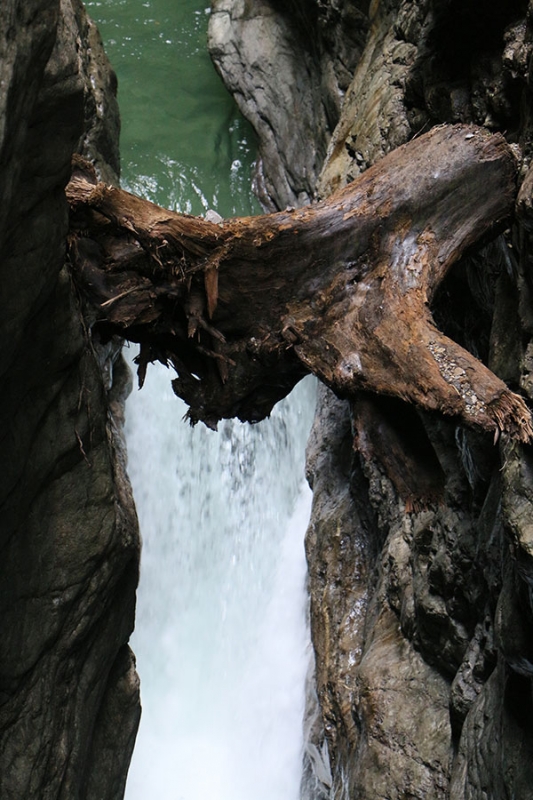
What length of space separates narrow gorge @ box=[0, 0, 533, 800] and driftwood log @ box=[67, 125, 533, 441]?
3.9 inches

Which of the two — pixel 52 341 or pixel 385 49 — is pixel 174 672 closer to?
pixel 52 341

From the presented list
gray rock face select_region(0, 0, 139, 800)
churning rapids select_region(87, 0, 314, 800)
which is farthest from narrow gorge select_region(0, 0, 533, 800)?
churning rapids select_region(87, 0, 314, 800)

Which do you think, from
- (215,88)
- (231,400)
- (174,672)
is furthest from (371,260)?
(215,88)

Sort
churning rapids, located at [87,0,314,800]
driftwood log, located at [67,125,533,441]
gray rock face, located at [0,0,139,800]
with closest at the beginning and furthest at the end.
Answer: gray rock face, located at [0,0,139,800] < driftwood log, located at [67,125,533,441] < churning rapids, located at [87,0,314,800]

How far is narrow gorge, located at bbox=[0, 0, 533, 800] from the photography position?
2842 mm

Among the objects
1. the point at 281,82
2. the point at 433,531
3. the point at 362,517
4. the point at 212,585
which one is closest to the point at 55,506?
the point at 433,531

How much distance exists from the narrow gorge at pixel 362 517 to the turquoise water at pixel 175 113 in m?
3.88

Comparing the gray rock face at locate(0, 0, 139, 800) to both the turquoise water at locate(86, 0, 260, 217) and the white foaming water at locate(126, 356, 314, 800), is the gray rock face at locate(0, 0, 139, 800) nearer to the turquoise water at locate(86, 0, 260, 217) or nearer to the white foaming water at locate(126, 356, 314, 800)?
the white foaming water at locate(126, 356, 314, 800)

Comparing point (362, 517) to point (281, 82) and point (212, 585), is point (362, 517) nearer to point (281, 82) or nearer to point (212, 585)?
point (212, 585)

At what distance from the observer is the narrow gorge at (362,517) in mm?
2842

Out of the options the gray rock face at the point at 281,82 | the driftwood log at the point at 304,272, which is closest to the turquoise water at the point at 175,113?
the gray rock face at the point at 281,82

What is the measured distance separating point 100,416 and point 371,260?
148 cm

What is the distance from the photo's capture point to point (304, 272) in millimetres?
4000

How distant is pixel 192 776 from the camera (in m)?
7.05
